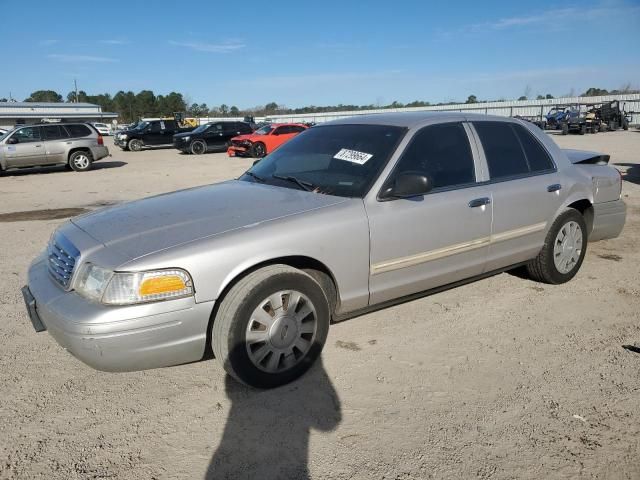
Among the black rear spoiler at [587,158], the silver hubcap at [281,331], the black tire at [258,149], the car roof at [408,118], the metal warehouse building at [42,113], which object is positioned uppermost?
the metal warehouse building at [42,113]

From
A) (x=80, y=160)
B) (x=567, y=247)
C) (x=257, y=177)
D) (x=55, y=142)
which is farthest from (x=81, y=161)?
(x=567, y=247)

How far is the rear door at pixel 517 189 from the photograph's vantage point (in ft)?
13.3

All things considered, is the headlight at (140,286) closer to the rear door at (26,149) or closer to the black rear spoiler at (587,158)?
the black rear spoiler at (587,158)

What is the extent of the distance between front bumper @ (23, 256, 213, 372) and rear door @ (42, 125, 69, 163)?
15.5 m

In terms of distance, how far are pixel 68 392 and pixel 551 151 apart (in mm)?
4386

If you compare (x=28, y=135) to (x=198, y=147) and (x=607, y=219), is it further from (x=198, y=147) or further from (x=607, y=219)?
(x=607, y=219)

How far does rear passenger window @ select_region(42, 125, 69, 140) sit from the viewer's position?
16172 millimetres

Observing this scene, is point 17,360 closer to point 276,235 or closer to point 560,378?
point 276,235

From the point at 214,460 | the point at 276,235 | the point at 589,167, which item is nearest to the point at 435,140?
the point at 276,235

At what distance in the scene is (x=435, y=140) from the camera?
12.4 ft

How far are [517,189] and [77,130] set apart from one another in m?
16.6

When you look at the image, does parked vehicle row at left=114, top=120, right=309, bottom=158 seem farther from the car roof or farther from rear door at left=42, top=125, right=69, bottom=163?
the car roof

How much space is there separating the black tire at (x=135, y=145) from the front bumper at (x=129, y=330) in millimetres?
25299

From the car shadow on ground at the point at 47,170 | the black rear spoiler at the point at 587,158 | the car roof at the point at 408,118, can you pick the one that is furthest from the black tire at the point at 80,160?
the black rear spoiler at the point at 587,158
